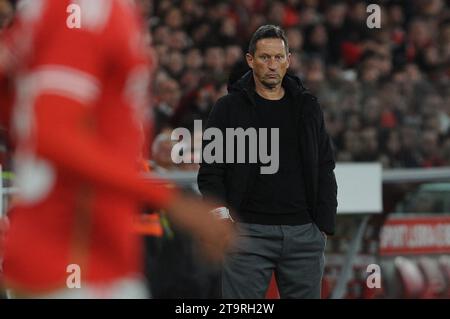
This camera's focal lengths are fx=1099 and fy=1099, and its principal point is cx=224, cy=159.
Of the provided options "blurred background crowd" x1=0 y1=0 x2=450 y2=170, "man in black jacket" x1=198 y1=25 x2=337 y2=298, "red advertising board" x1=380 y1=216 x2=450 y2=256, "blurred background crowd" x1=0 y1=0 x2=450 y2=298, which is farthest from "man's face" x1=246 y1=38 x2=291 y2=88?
"red advertising board" x1=380 y1=216 x2=450 y2=256

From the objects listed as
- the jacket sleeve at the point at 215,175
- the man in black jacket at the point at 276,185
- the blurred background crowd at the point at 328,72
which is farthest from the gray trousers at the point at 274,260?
the blurred background crowd at the point at 328,72

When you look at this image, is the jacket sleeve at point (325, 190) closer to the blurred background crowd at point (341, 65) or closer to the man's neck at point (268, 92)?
the man's neck at point (268, 92)

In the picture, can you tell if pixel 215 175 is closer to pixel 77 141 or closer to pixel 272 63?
pixel 272 63

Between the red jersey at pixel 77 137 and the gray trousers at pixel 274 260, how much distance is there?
2.40m

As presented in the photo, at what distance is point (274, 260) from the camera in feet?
14.5

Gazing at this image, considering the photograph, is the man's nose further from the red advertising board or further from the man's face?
the red advertising board

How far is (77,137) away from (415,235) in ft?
16.8

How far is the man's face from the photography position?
436 cm

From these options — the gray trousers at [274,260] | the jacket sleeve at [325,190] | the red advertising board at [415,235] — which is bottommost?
the red advertising board at [415,235]

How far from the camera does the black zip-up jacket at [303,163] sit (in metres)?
4.31

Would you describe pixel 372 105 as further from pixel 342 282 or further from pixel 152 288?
pixel 152 288

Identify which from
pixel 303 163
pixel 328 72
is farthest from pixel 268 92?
pixel 328 72

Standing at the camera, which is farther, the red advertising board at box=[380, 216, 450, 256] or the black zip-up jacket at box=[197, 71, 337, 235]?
the red advertising board at box=[380, 216, 450, 256]
